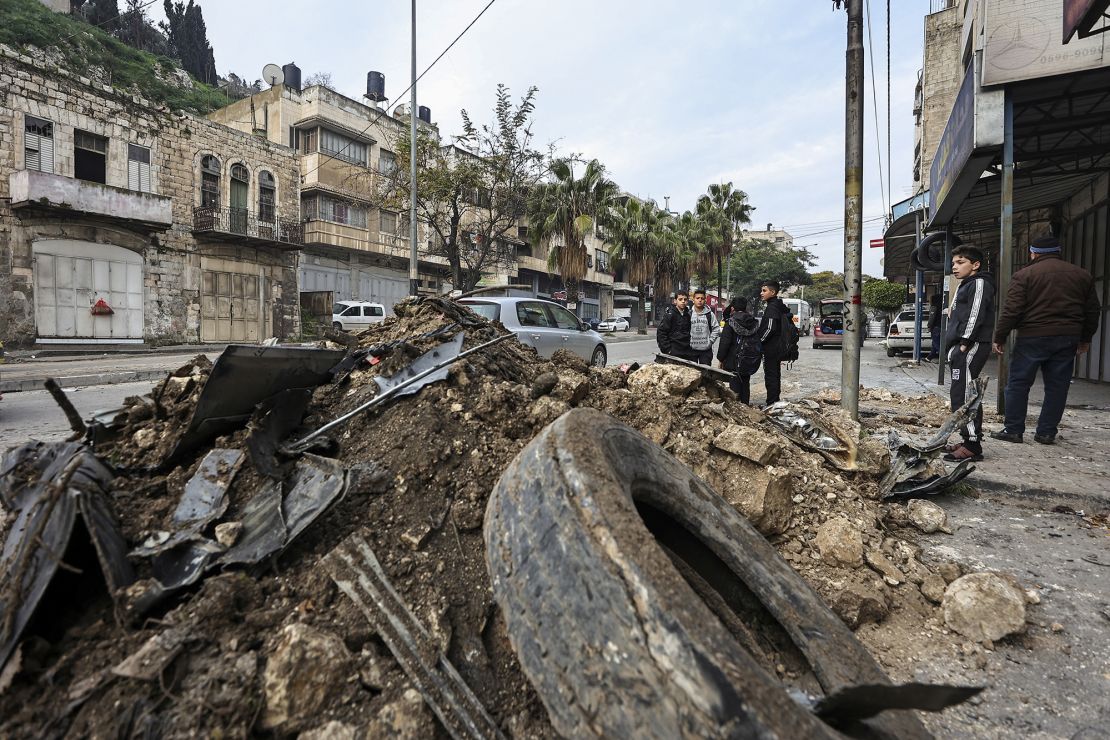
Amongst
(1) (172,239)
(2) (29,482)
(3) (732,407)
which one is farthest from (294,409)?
(1) (172,239)

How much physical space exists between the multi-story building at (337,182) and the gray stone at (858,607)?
85.5 feet

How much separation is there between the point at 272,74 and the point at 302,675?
35721 mm

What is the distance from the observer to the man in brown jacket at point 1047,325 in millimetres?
4738

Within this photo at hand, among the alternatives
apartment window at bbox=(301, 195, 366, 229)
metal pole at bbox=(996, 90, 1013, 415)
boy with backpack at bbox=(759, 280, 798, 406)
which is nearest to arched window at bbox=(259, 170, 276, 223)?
apartment window at bbox=(301, 195, 366, 229)

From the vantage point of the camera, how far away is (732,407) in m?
4.13

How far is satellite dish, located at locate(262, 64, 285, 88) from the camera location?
96.8 feet

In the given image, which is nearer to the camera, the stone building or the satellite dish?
the stone building

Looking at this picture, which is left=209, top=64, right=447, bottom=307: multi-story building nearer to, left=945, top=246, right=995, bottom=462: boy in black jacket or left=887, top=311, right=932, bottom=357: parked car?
left=887, top=311, right=932, bottom=357: parked car

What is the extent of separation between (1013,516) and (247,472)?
4222 mm

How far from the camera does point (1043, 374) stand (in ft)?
15.9

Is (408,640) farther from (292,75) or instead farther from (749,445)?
(292,75)

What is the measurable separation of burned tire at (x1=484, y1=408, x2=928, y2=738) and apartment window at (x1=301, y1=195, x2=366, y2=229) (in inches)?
1094

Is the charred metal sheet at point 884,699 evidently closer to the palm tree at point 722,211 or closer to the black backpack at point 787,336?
the black backpack at point 787,336

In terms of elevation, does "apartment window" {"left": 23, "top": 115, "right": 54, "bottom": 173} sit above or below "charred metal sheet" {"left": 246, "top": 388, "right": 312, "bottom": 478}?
above
